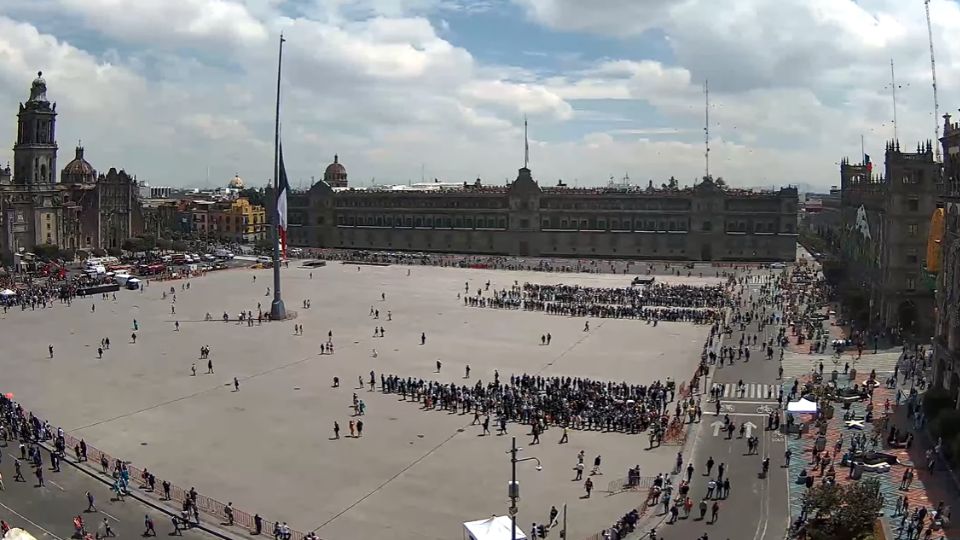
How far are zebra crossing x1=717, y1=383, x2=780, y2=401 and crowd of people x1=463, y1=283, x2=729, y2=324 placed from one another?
64.1 feet

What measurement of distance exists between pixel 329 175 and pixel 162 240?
169 ft

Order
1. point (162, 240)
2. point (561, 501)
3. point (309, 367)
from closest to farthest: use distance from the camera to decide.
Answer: point (561, 501), point (309, 367), point (162, 240)

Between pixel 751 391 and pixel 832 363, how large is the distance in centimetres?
871

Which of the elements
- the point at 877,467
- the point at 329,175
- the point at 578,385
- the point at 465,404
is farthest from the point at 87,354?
the point at 329,175

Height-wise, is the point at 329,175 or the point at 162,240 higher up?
the point at 329,175

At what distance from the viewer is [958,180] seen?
38344mm

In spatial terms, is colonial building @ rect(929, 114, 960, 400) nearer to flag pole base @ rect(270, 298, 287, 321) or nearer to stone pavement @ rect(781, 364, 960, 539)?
stone pavement @ rect(781, 364, 960, 539)

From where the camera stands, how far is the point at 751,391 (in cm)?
4194

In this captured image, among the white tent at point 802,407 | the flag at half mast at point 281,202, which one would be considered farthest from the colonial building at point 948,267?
the flag at half mast at point 281,202

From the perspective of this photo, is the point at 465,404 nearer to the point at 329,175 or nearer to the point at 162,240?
the point at 162,240

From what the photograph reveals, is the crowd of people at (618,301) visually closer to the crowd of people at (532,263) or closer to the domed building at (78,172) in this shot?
the crowd of people at (532,263)

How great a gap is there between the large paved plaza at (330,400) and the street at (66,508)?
2.13 metres

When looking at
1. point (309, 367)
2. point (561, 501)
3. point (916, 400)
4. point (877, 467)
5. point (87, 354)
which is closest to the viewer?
point (561, 501)

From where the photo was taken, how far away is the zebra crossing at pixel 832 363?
4600 cm
